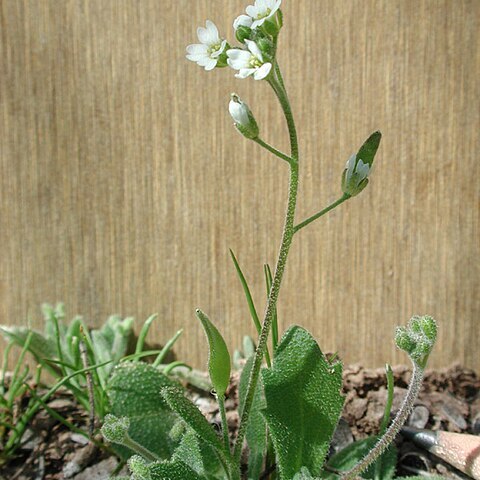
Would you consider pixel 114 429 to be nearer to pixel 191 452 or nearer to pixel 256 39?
pixel 191 452

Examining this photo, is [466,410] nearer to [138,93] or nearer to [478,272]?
[478,272]

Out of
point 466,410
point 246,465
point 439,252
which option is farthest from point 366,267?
point 246,465

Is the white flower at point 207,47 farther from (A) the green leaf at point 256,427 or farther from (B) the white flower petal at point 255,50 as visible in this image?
(A) the green leaf at point 256,427

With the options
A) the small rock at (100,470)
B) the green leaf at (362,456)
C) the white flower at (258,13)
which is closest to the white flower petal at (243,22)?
the white flower at (258,13)

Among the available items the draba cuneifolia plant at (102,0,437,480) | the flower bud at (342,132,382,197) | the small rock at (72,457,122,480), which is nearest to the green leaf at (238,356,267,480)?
the draba cuneifolia plant at (102,0,437,480)

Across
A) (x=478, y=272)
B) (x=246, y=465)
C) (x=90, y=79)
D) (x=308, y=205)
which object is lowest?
(x=246, y=465)

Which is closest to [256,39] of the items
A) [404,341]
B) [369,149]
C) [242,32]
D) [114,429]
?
[242,32]

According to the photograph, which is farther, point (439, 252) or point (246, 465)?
point (439, 252)

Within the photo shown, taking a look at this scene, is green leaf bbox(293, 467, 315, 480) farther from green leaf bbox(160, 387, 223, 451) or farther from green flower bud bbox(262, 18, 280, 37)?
green flower bud bbox(262, 18, 280, 37)
